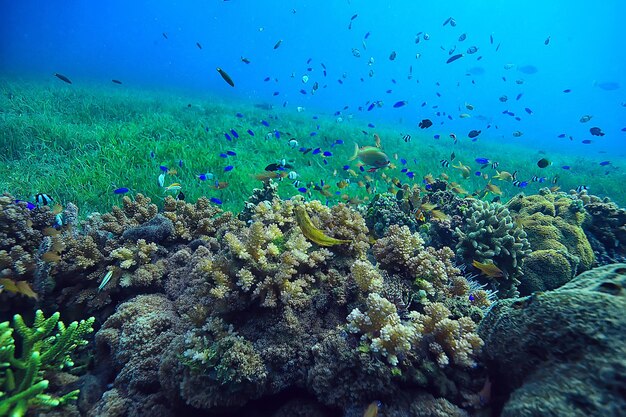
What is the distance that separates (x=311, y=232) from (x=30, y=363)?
119 inches

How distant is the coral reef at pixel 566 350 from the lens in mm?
1703

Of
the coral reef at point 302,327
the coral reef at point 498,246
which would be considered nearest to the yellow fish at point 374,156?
the coral reef at point 498,246

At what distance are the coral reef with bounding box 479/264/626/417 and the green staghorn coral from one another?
380 centimetres

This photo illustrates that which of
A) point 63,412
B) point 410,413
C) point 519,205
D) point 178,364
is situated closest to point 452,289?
point 410,413

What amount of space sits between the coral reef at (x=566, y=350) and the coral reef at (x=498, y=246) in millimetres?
2852

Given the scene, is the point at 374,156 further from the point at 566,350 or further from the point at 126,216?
the point at 566,350

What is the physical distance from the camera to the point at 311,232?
140 inches

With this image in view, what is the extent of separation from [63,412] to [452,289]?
175 inches

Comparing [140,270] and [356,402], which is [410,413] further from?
[140,270]

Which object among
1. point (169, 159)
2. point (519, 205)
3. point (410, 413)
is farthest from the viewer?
point (169, 159)

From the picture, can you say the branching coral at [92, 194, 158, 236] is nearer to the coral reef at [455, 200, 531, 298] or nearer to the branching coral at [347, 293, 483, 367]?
the branching coral at [347, 293, 483, 367]

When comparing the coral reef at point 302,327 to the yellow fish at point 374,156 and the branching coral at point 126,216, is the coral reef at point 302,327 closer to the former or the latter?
the branching coral at point 126,216

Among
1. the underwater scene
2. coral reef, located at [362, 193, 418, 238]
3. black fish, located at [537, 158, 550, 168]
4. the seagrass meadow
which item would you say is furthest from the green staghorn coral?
black fish, located at [537, 158, 550, 168]

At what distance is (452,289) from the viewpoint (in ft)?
12.5
